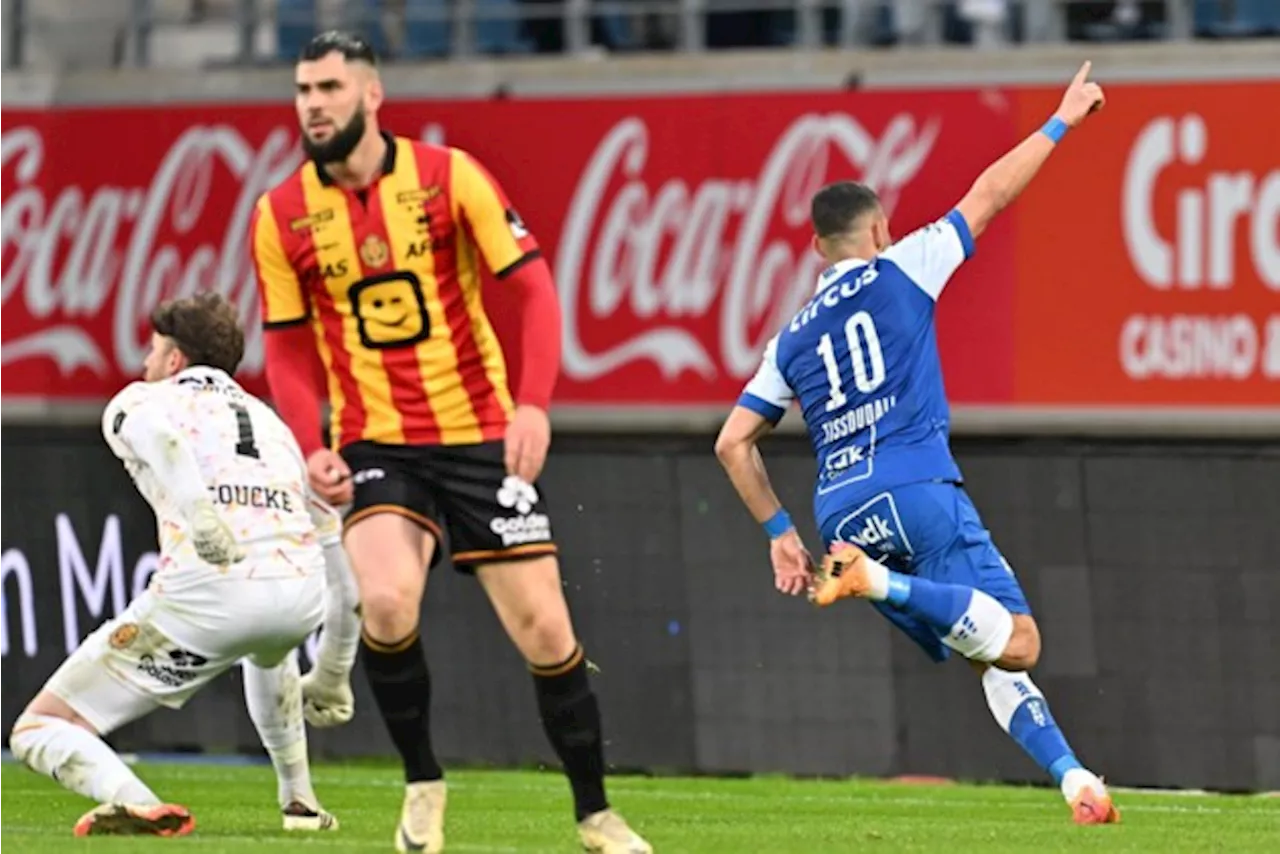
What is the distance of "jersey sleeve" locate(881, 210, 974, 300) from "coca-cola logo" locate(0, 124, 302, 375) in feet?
27.9

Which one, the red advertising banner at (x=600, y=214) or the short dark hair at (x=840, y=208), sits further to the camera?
the red advertising banner at (x=600, y=214)

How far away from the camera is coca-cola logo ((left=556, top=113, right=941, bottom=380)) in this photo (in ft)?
56.6

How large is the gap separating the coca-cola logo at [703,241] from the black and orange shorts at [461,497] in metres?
8.41

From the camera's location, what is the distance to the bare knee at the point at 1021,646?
10398 millimetres

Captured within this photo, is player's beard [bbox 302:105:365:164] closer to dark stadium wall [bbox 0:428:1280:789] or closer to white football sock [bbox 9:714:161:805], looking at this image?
white football sock [bbox 9:714:161:805]

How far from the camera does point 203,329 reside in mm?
9906

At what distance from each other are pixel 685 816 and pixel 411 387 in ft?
10.7

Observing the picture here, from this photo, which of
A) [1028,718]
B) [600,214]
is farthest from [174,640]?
[600,214]

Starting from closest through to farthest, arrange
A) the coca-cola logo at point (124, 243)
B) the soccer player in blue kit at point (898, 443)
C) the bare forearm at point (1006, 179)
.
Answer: the bare forearm at point (1006, 179) → the soccer player in blue kit at point (898, 443) → the coca-cola logo at point (124, 243)

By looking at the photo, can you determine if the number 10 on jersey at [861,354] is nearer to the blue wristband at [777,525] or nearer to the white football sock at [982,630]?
the blue wristband at [777,525]

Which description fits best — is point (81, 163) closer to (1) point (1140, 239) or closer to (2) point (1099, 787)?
(1) point (1140, 239)

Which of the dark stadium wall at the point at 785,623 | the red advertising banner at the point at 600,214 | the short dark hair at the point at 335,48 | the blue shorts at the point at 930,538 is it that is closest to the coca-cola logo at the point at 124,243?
the red advertising banner at the point at 600,214

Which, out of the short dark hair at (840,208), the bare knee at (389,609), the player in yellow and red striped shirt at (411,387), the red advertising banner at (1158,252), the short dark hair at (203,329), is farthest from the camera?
the red advertising banner at (1158,252)

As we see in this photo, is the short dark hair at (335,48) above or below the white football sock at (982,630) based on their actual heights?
above
